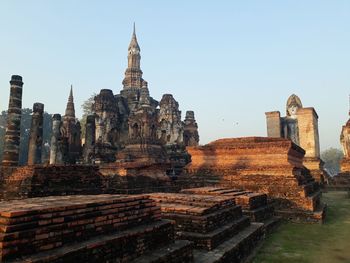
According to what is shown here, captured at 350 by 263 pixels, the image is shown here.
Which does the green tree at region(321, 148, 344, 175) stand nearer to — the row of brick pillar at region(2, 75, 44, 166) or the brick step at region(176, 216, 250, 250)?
the row of brick pillar at region(2, 75, 44, 166)

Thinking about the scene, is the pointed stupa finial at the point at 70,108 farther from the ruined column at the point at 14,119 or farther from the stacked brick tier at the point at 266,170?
the stacked brick tier at the point at 266,170

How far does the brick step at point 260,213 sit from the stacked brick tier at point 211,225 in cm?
71

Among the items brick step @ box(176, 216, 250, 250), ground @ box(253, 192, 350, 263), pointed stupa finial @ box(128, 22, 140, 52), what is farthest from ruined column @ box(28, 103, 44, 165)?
pointed stupa finial @ box(128, 22, 140, 52)

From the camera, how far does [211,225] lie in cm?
489

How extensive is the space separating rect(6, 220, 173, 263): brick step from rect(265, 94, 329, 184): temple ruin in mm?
18977

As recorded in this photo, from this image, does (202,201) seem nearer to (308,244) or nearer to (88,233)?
(308,244)

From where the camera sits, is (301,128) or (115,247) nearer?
(115,247)

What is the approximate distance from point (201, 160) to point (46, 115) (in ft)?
166

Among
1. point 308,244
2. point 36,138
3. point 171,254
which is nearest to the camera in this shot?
point 171,254

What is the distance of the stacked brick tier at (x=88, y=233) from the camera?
2.57 metres

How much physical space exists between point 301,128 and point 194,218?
1939cm

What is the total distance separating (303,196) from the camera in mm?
8641

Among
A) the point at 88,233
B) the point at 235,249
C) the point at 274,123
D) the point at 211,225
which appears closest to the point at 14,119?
Result: the point at 211,225

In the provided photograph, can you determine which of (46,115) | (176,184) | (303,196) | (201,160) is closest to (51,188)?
(176,184)
